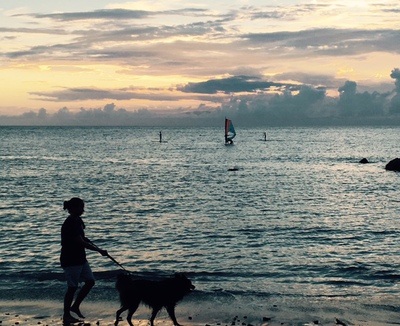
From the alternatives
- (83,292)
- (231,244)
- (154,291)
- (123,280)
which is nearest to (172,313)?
(154,291)

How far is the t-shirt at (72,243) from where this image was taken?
10461mm

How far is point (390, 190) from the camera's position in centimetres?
4312

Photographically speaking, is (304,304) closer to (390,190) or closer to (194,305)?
(194,305)

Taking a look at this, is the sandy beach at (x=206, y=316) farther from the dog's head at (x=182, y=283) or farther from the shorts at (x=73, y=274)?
the dog's head at (x=182, y=283)

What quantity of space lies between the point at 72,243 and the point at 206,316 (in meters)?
3.57

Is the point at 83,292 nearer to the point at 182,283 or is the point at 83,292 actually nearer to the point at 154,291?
the point at 154,291

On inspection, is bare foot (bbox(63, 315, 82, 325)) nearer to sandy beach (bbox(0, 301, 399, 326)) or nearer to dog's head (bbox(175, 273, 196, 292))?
sandy beach (bbox(0, 301, 399, 326))

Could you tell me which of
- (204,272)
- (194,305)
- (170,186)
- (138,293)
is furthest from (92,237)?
(170,186)

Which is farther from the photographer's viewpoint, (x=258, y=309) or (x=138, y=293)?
(x=258, y=309)

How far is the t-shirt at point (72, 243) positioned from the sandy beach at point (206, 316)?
1525 mm

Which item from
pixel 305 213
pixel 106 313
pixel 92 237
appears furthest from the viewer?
pixel 305 213

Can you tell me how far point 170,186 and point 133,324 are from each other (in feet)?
113

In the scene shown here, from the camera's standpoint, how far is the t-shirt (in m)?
10.5

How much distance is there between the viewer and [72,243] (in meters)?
10.5
